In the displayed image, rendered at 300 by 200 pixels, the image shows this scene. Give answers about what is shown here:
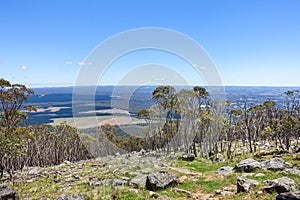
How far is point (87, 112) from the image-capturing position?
2794 centimetres

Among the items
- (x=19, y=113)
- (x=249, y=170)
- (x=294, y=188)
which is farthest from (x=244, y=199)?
(x=19, y=113)

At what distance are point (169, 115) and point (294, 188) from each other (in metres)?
35.5

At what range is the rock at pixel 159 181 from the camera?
11.4 meters

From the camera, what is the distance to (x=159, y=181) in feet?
38.0

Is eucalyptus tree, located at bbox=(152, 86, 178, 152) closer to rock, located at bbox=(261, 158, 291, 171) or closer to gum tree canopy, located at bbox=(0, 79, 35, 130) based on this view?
gum tree canopy, located at bbox=(0, 79, 35, 130)

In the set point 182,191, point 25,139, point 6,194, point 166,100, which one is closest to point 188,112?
point 166,100

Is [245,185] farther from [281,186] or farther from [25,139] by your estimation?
[25,139]

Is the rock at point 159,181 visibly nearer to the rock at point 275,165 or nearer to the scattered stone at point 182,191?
the scattered stone at point 182,191

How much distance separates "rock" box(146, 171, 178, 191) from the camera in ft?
37.4

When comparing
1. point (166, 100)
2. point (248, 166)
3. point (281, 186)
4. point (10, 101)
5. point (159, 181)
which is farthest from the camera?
point (166, 100)

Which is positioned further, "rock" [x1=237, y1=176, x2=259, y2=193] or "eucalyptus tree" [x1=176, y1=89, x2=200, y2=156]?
"eucalyptus tree" [x1=176, y1=89, x2=200, y2=156]

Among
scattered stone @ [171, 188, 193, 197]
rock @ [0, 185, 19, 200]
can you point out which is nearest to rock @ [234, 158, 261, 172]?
scattered stone @ [171, 188, 193, 197]

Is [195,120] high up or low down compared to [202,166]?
up

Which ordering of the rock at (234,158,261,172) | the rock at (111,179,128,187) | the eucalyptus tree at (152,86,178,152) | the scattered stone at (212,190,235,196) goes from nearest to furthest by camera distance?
the scattered stone at (212,190,235,196), the rock at (111,179,128,187), the rock at (234,158,261,172), the eucalyptus tree at (152,86,178,152)
